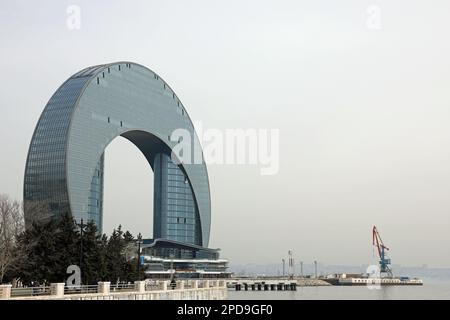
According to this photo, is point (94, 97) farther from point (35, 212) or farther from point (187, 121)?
point (35, 212)

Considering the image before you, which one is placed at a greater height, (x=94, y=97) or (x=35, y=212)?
(x=94, y=97)

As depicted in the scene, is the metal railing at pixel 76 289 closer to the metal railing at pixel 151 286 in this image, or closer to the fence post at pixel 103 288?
the fence post at pixel 103 288

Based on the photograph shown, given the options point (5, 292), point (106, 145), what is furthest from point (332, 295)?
point (5, 292)

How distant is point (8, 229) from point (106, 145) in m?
88.9

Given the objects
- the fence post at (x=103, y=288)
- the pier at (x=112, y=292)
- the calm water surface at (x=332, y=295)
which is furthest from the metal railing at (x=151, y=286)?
the calm water surface at (x=332, y=295)

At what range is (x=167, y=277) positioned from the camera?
165m

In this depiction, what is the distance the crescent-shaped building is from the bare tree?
43659mm

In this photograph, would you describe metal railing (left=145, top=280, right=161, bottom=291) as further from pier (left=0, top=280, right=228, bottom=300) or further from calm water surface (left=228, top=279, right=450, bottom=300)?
calm water surface (left=228, top=279, right=450, bottom=300)

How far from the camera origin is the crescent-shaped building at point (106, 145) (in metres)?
144

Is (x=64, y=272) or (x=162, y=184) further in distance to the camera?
(x=162, y=184)

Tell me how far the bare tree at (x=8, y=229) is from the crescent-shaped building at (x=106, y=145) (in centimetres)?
4366

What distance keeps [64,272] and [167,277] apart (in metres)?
108
